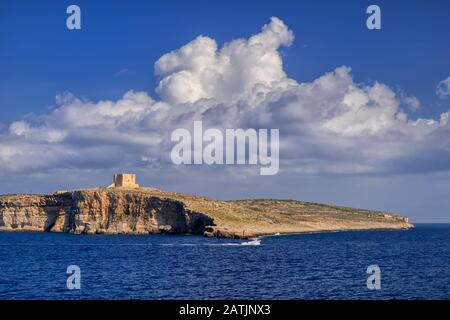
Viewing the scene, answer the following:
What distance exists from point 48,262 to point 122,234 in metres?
92.5

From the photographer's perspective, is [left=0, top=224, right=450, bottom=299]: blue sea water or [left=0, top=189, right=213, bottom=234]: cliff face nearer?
[left=0, top=224, right=450, bottom=299]: blue sea water

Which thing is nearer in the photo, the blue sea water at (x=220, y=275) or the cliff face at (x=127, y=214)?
the blue sea water at (x=220, y=275)

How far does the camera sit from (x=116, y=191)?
188 metres

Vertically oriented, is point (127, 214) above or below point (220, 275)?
above

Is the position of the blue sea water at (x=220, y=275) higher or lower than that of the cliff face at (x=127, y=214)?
lower

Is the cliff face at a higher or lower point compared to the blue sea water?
higher

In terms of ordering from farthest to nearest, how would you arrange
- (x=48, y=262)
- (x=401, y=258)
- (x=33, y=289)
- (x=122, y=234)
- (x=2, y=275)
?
(x=122, y=234) < (x=401, y=258) < (x=48, y=262) < (x=2, y=275) < (x=33, y=289)

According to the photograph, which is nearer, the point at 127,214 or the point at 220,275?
the point at 220,275
